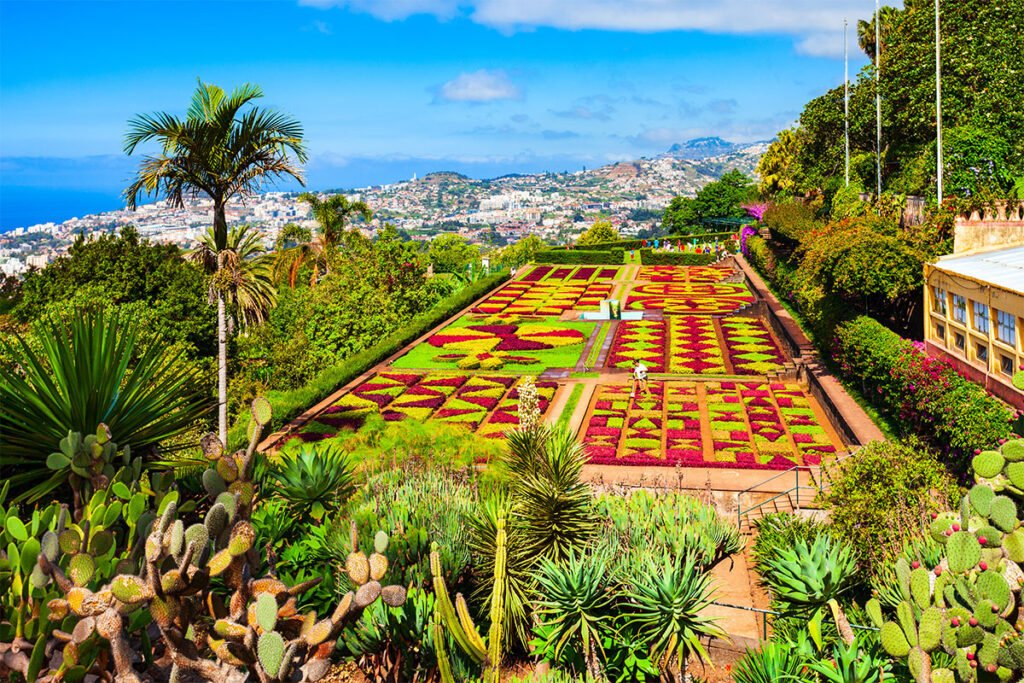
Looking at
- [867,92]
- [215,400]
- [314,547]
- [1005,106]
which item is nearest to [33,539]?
[215,400]

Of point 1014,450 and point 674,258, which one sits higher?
Answer: point 1014,450

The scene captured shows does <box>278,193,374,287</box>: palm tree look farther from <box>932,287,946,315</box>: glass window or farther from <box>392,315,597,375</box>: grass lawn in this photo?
<box>932,287,946,315</box>: glass window

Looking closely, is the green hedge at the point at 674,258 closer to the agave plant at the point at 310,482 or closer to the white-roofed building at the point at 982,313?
the white-roofed building at the point at 982,313

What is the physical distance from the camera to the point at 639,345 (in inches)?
1300

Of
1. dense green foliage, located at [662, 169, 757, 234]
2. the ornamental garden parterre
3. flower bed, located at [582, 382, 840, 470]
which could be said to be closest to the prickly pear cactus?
the ornamental garden parterre

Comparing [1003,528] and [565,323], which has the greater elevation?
[1003,528]

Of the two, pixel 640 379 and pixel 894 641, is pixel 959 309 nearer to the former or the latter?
pixel 640 379

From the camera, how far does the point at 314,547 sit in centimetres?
912

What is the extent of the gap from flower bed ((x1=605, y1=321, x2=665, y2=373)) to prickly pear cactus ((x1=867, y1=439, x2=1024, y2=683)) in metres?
22.5

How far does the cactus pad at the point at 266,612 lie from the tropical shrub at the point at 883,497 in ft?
28.7

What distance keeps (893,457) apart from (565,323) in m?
26.0

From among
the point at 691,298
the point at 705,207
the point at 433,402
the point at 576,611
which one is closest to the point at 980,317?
the point at 576,611

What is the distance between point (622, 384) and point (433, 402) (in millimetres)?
6131

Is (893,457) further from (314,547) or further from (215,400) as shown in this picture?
(215,400)
